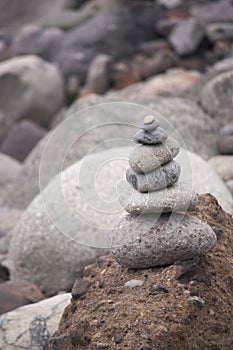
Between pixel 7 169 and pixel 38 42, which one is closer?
pixel 7 169

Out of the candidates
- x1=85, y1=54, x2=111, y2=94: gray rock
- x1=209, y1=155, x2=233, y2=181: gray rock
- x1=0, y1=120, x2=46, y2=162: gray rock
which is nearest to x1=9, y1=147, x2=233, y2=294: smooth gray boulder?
x1=209, y1=155, x2=233, y2=181: gray rock

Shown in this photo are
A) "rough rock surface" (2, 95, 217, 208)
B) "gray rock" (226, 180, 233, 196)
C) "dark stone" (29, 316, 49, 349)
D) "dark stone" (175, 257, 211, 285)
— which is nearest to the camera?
"dark stone" (175, 257, 211, 285)

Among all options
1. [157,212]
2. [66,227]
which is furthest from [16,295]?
[157,212]

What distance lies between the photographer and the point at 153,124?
4.25 metres

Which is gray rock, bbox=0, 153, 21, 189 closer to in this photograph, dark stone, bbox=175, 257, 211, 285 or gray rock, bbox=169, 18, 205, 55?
gray rock, bbox=169, 18, 205, 55

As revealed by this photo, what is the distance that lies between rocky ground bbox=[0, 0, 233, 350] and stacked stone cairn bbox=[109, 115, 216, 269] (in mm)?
119

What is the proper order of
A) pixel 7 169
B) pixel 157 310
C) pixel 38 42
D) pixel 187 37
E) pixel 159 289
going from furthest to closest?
pixel 38 42
pixel 187 37
pixel 7 169
pixel 159 289
pixel 157 310

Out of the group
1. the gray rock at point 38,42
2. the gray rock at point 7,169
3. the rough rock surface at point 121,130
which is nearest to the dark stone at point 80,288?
the rough rock surface at point 121,130

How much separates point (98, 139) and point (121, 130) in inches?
10.0

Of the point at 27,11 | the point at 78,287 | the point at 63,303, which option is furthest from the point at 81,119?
the point at 27,11

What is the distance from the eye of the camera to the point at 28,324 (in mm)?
5129

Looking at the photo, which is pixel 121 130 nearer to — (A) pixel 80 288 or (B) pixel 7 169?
(B) pixel 7 169

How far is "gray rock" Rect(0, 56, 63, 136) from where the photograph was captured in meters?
13.2

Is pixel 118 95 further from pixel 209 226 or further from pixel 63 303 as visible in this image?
pixel 209 226
